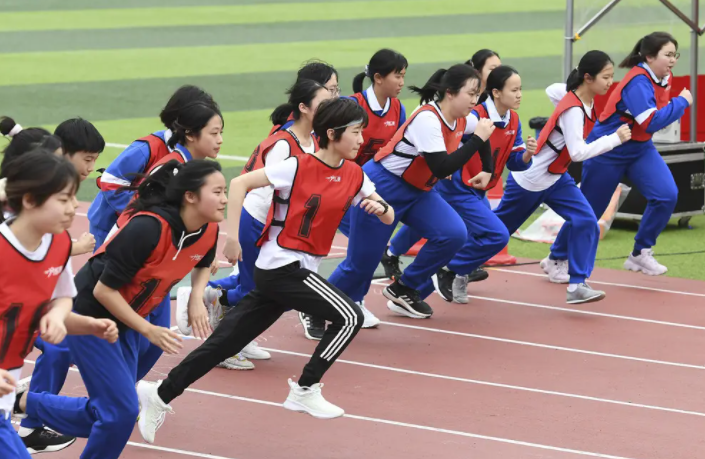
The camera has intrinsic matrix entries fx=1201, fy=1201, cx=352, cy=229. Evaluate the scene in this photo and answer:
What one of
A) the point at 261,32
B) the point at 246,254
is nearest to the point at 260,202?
the point at 246,254

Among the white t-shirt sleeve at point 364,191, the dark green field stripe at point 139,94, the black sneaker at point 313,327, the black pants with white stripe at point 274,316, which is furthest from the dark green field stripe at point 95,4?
the black pants with white stripe at point 274,316

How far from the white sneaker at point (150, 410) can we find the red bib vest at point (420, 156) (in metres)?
2.81

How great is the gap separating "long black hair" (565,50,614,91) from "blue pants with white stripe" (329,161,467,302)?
5.11 ft

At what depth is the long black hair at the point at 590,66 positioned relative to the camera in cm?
914

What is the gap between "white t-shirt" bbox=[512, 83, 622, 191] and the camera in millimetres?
9086

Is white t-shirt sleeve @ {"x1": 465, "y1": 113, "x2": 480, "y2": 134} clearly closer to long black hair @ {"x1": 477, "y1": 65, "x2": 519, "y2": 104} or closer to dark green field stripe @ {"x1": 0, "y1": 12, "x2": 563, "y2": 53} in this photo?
long black hair @ {"x1": 477, "y1": 65, "x2": 519, "y2": 104}

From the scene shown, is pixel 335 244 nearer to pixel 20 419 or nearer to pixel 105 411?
pixel 20 419

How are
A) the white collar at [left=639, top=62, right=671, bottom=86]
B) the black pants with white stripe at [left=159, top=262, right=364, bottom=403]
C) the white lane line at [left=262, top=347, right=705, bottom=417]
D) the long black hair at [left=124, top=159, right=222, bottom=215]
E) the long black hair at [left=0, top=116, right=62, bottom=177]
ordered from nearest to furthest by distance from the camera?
the long black hair at [left=124, top=159, right=222, bottom=215] → the long black hair at [left=0, top=116, right=62, bottom=177] → the black pants with white stripe at [left=159, top=262, right=364, bottom=403] → the white lane line at [left=262, top=347, right=705, bottom=417] → the white collar at [left=639, top=62, right=671, bottom=86]

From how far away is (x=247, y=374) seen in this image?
760cm

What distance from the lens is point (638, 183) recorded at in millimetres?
10219

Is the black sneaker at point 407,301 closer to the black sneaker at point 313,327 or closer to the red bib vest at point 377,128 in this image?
the black sneaker at point 313,327

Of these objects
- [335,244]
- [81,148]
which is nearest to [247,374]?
[81,148]

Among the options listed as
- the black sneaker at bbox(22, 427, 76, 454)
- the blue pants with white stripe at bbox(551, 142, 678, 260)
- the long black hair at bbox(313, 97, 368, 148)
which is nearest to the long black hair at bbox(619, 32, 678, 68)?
the blue pants with white stripe at bbox(551, 142, 678, 260)

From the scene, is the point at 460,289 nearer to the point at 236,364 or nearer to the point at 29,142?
the point at 236,364
